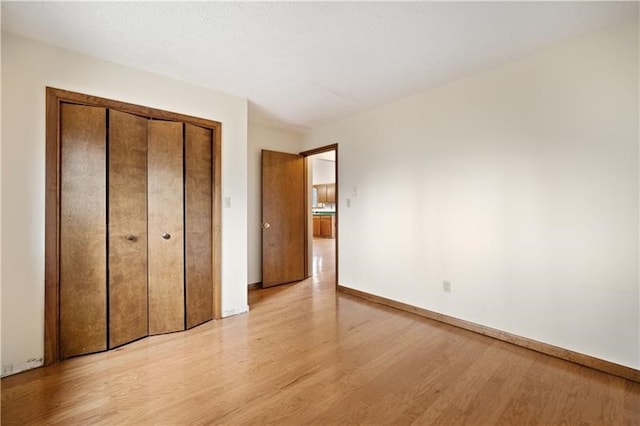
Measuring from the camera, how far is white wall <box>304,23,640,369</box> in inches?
75.8

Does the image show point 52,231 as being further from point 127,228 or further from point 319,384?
point 319,384

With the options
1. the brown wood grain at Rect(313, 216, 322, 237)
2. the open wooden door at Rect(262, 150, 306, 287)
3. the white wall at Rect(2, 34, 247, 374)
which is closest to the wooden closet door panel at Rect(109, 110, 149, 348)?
the white wall at Rect(2, 34, 247, 374)

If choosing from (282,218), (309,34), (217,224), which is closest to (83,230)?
(217,224)

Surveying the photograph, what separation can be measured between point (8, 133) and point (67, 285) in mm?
1136

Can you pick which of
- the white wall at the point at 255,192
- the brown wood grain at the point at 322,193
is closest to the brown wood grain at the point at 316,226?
the brown wood grain at the point at 322,193

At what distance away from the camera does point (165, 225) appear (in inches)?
102

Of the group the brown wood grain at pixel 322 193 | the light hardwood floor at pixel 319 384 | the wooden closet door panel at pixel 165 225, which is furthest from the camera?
the brown wood grain at pixel 322 193

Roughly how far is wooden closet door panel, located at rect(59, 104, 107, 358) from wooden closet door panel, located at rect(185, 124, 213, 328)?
64 centimetres

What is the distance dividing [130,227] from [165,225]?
0.88 ft

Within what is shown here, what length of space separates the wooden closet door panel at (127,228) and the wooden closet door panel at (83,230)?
0.20 ft

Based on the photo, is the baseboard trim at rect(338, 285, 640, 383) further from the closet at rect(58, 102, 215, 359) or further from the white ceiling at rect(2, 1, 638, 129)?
the white ceiling at rect(2, 1, 638, 129)

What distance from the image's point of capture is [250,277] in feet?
13.4

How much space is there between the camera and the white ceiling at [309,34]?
174 cm

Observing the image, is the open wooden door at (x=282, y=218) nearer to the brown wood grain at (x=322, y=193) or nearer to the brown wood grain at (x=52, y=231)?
the brown wood grain at (x=52, y=231)
